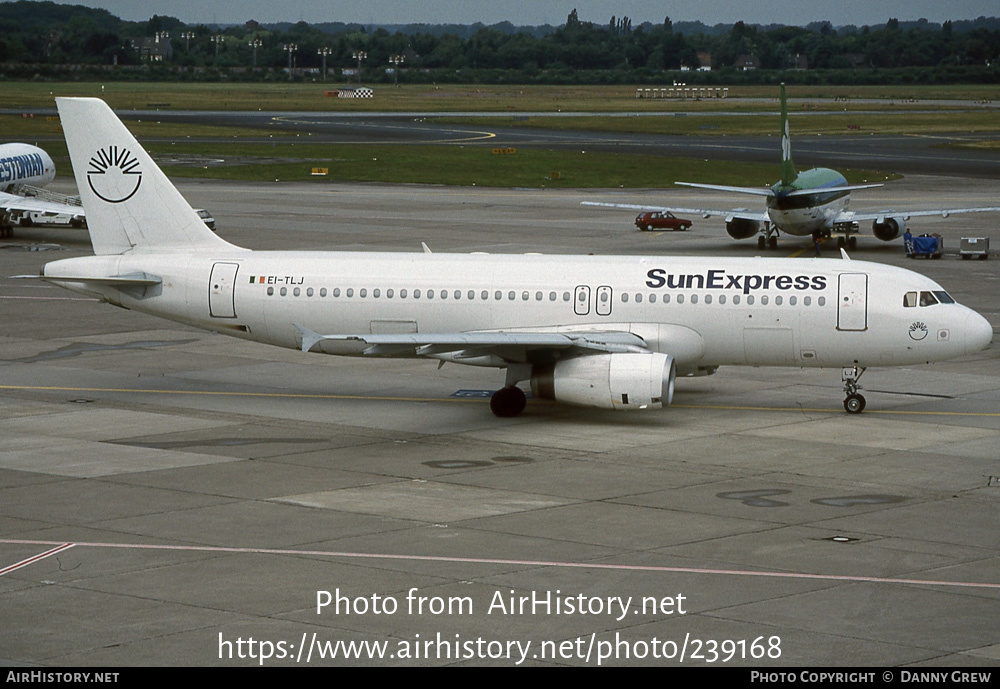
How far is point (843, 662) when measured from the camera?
2027cm

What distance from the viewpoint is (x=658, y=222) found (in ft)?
278

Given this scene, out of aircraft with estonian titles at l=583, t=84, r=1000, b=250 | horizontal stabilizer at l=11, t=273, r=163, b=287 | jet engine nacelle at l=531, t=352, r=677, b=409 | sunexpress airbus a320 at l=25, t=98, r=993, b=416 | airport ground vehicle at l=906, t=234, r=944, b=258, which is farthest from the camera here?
airport ground vehicle at l=906, t=234, r=944, b=258

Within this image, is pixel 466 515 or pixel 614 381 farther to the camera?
pixel 614 381

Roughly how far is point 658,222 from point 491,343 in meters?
49.2

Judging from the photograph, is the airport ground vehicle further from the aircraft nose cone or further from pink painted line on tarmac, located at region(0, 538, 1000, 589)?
pink painted line on tarmac, located at region(0, 538, 1000, 589)

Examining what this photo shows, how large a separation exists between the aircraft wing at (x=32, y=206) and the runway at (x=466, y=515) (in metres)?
27.3

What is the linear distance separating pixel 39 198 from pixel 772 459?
61737 mm

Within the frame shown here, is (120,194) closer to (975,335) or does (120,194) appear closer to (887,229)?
(975,335)

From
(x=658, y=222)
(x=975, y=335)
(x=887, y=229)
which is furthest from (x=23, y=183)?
(x=975, y=335)

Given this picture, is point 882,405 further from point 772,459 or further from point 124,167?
point 124,167

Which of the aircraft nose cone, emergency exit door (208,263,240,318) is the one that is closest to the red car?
the aircraft nose cone

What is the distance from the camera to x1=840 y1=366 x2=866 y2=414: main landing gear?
1545 inches

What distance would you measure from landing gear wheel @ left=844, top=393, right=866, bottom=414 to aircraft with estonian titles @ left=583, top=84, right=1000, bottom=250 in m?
33.0

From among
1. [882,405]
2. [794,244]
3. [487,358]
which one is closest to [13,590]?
[487,358]
